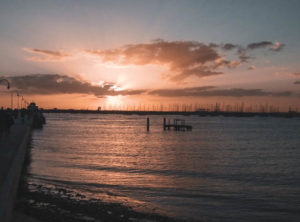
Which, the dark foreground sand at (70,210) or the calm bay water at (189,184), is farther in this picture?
the calm bay water at (189,184)

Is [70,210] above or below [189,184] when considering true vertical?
above

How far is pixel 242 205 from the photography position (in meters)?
13.9

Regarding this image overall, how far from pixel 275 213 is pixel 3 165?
1119 centimetres

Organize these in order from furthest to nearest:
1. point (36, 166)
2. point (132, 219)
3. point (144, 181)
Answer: point (36, 166) < point (144, 181) < point (132, 219)

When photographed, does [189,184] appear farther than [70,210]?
Yes

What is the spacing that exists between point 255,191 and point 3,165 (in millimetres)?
12323

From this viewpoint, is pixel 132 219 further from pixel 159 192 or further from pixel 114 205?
pixel 159 192

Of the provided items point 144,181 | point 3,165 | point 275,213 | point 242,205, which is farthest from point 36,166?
point 275,213

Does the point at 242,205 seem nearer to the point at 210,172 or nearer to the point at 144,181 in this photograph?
the point at 144,181

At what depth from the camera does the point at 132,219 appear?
1106cm

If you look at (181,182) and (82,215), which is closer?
(82,215)

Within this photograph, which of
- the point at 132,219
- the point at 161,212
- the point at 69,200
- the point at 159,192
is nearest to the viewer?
the point at 132,219

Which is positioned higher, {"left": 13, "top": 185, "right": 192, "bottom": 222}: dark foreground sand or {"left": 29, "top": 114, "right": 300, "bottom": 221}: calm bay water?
{"left": 13, "top": 185, "right": 192, "bottom": 222}: dark foreground sand

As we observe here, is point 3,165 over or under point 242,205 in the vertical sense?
over
